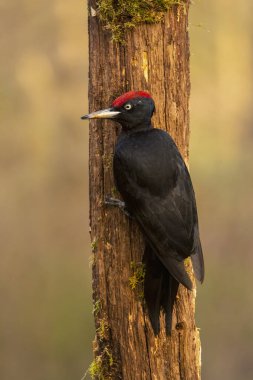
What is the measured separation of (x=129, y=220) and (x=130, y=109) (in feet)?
1.44

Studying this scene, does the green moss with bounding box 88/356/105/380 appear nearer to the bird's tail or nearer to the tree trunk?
the tree trunk

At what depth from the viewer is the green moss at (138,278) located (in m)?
3.72

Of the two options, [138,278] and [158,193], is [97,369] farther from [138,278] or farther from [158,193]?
[158,193]

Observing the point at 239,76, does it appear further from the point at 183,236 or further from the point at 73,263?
the point at 183,236

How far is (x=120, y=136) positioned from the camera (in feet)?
12.1

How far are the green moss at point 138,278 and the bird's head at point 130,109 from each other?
574mm

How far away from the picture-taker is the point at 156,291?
3.68 metres

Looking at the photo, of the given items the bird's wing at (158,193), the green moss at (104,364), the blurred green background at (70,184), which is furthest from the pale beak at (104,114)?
the blurred green background at (70,184)

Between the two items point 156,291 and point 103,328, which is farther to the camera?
point 103,328

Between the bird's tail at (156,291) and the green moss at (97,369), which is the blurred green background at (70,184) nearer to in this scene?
the green moss at (97,369)

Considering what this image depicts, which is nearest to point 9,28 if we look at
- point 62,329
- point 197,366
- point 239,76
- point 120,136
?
point 239,76

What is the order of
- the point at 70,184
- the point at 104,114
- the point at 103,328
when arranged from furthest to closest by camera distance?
the point at 70,184
the point at 103,328
the point at 104,114

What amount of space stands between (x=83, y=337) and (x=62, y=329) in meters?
0.19

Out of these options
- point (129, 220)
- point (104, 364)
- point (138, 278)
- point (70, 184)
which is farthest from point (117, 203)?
point (70, 184)
